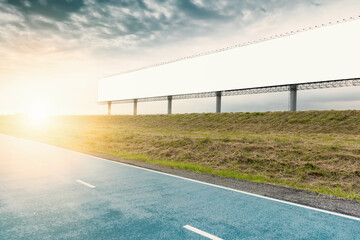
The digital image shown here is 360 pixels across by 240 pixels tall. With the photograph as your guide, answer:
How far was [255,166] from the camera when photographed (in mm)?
13148

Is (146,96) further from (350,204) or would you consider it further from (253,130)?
(350,204)

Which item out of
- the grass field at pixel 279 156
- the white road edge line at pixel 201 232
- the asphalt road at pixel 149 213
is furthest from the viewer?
the grass field at pixel 279 156

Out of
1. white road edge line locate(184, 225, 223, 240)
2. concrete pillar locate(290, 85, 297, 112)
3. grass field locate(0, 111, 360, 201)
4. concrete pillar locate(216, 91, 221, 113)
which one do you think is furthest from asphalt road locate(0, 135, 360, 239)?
concrete pillar locate(216, 91, 221, 113)

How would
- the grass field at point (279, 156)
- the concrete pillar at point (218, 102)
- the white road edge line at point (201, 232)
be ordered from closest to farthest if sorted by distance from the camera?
the white road edge line at point (201, 232) < the grass field at point (279, 156) < the concrete pillar at point (218, 102)

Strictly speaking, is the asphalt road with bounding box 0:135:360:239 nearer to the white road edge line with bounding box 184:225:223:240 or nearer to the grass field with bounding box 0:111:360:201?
the white road edge line with bounding box 184:225:223:240

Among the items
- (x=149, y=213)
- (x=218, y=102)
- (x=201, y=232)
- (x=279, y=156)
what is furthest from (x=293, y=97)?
(x=201, y=232)

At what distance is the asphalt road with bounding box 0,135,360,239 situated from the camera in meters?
4.81

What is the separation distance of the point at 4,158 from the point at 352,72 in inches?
1382

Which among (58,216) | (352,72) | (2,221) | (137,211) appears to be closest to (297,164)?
(137,211)

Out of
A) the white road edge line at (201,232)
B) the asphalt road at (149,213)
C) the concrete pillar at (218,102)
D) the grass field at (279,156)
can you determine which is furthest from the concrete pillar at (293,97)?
the white road edge line at (201,232)

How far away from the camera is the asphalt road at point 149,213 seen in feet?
15.8

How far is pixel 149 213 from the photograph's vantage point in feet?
19.1

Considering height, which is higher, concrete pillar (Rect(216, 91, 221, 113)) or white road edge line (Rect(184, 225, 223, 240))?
concrete pillar (Rect(216, 91, 221, 113))

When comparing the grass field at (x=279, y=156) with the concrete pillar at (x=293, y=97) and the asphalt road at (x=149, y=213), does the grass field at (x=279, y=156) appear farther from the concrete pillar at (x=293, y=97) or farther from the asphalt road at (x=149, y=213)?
the concrete pillar at (x=293, y=97)
